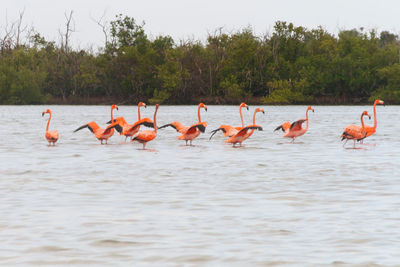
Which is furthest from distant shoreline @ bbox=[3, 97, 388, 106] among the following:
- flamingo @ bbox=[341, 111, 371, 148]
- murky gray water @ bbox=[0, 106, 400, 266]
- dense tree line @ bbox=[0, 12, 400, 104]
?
murky gray water @ bbox=[0, 106, 400, 266]

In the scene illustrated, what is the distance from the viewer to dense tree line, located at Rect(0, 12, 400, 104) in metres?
86.6

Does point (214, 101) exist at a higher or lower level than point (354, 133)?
higher

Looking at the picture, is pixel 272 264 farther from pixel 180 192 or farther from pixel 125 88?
pixel 125 88

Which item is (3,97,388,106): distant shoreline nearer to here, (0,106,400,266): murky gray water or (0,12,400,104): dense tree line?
(0,12,400,104): dense tree line

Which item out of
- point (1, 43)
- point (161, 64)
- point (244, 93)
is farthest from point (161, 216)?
point (1, 43)

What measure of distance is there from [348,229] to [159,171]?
22.2ft

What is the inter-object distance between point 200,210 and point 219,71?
81400 mm

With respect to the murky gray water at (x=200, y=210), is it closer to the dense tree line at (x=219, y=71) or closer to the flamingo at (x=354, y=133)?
the flamingo at (x=354, y=133)

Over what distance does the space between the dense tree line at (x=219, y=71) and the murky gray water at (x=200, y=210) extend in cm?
6964

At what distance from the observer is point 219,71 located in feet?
297

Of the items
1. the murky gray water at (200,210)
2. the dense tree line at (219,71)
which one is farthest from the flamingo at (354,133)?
the dense tree line at (219,71)

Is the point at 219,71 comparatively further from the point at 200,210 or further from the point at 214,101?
the point at 200,210

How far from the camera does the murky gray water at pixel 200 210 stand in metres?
7.08

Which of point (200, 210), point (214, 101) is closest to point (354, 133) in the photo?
point (200, 210)
